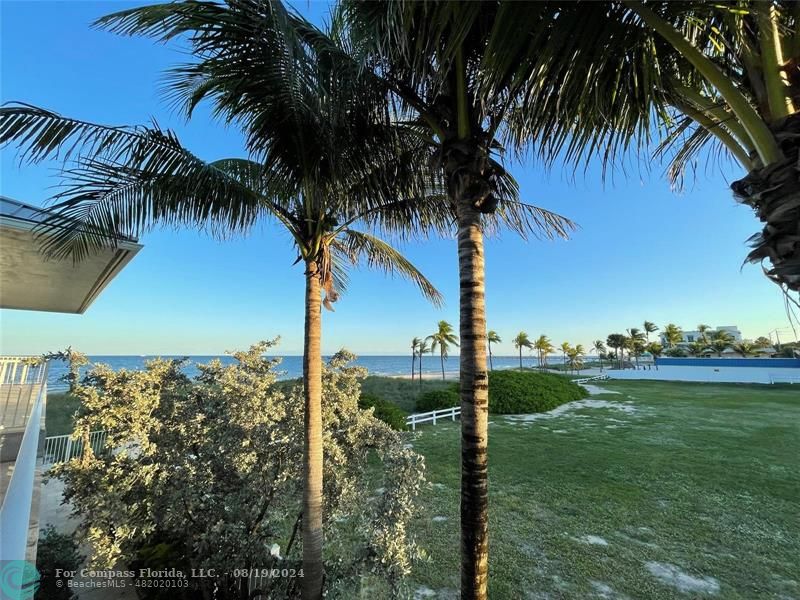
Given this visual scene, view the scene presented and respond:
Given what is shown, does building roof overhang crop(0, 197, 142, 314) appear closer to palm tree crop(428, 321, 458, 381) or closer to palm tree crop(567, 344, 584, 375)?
palm tree crop(428, 321, 458, 381)

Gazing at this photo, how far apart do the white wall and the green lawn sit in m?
20.0

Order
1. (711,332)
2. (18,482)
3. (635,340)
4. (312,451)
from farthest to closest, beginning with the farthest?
(711,332), (635,340), (312,451), (18,482)

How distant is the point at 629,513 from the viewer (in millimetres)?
6855

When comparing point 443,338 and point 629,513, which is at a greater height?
point 443,338

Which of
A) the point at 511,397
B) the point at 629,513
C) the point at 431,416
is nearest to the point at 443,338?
the point at 511,397

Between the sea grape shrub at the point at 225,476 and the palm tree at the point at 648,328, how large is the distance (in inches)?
2590

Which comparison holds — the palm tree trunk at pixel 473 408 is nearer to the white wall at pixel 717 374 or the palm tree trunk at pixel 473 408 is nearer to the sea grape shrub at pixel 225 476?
the sea grape shrub at pixel 225 476

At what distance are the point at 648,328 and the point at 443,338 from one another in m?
47.4

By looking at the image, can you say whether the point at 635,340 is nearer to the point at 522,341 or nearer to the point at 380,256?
the point at 522,341

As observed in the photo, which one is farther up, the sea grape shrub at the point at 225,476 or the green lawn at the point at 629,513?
the sea grape shrub at the point at 225,476

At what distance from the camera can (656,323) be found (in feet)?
185

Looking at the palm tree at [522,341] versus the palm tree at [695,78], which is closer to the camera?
the palm tree at [695,78]

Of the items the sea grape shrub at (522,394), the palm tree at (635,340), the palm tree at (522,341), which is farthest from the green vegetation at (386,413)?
the palm tree at (635,340)

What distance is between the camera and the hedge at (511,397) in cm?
1808
